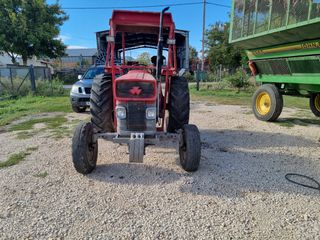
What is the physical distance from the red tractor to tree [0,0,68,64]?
1891 centimetres

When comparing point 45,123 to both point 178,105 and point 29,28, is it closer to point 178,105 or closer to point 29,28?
point 178,105

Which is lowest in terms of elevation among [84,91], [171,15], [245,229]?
[245,229]

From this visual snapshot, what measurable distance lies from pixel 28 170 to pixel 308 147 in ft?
16.8

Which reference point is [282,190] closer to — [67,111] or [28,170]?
[28,170]

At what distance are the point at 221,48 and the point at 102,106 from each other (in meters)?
23.8

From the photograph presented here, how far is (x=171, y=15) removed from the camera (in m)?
4.35

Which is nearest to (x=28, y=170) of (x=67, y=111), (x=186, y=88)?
(x=186, y=88)

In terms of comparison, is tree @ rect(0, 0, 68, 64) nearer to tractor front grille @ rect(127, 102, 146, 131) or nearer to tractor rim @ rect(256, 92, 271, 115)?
tractor rim @ rect(256, 92, 271, 115)

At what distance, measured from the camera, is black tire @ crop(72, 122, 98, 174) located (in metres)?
3.58

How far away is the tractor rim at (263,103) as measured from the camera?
777cm

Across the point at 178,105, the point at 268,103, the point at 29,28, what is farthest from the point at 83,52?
the point at 178,105

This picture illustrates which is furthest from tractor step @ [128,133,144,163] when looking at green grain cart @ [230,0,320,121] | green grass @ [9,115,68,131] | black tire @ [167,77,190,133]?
green grass @ [9,115,68,131]

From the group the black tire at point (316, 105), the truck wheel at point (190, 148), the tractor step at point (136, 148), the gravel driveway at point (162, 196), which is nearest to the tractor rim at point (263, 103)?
the black tire at point (316, 105)

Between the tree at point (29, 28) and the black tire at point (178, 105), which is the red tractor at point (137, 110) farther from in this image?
the tree at point (29, 28)
